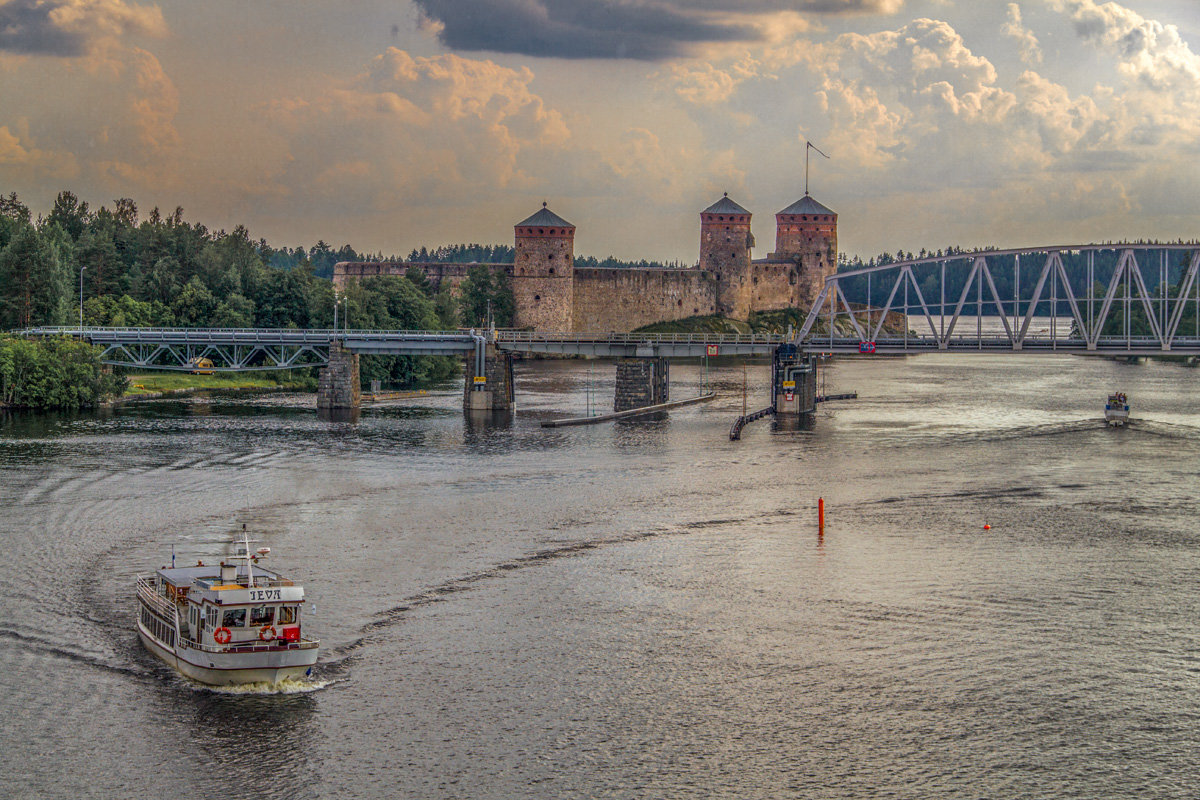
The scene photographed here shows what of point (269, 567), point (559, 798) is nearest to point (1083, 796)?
point (559, 798)

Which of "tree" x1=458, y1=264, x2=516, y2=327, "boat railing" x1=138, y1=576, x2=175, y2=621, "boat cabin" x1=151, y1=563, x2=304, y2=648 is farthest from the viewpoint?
"tree" x1=458, y1=264, x2=516, y2=327

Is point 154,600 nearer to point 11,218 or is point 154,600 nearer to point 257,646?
point 257,646

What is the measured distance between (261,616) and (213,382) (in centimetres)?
8031

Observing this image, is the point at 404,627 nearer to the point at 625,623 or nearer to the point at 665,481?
the point at 625,623

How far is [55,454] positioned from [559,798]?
45.3 metres

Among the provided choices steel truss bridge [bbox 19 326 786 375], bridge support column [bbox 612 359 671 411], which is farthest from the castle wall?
bridge support column [bbox 612 359 671 411]

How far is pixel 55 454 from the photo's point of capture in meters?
63.2

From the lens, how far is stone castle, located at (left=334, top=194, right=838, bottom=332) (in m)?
153

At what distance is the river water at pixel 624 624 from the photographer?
2712 cm

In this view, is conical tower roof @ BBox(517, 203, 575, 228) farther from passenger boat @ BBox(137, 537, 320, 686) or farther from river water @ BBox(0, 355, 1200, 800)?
passenger boat @ BBox(137, 537, 320, 686)

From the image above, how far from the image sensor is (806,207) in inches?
6860

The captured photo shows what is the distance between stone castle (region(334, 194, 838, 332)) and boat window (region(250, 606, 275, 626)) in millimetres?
118430

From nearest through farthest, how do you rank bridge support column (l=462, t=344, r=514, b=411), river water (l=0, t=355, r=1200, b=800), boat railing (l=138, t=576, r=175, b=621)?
river water (l=0, t=355, r=1200, b=800) → boat railing (l=138, t=576, r=175, b=621) → bridge support column (l=462, t=344, r=514, b=411)

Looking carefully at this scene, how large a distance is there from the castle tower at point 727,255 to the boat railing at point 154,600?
449 ft
